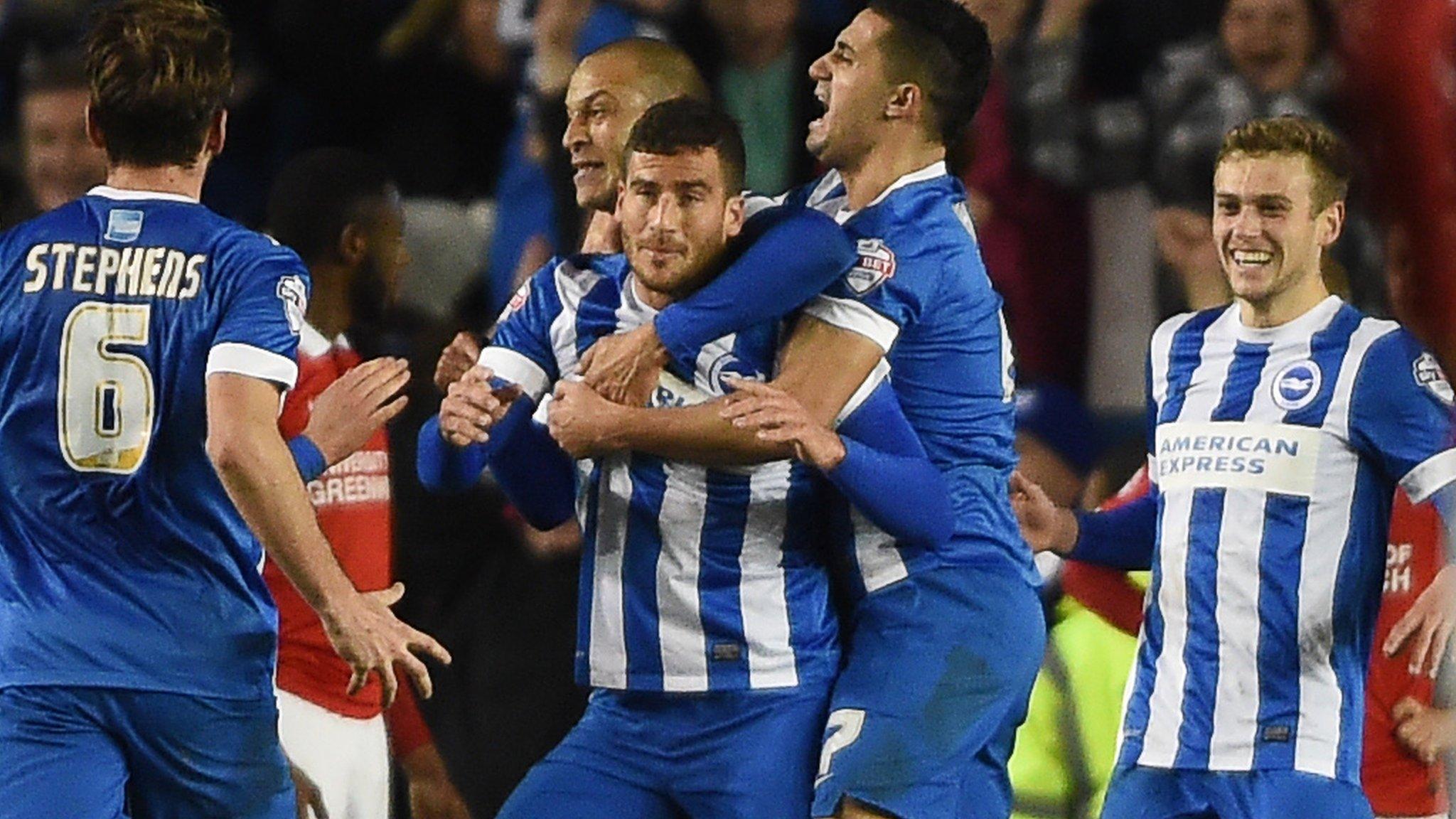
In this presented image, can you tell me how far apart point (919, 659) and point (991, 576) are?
235 millimetres

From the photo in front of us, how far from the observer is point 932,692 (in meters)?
3.65

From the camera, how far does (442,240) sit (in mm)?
7258

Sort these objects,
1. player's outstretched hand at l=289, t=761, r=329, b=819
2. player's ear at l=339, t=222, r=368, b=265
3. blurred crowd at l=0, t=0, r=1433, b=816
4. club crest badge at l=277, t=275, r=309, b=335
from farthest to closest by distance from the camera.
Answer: blurred crowd at l=0, t=0, r=1433, b=816 < player's ear at l=339, t=222, r=368, b=265 < player's outstretched hand at l=289, t=761, r=329, b=819 < club crest badge at l=277, t=275, r=309, b=335

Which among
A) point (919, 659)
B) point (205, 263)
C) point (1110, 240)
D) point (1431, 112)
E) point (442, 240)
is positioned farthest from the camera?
point (442, 240)

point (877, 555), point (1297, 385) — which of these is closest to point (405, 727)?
point (877, 555)

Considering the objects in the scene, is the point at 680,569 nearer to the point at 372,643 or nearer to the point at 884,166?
the point at 372,643

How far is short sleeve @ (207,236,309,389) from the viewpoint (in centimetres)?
322

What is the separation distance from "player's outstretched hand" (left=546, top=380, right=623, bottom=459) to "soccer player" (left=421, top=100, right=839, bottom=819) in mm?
58

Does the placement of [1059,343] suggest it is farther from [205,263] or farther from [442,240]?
[205,263]

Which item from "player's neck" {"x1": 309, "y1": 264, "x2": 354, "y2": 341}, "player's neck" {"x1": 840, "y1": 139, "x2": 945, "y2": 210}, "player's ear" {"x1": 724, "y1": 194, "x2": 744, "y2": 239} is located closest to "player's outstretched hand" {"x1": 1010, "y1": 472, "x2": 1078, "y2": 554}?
"player's neck" {"x1": 840, "y1": 139, "x2": 945, "y2": 210}

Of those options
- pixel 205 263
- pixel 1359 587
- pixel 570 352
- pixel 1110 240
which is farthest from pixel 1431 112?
pixel 1110 240

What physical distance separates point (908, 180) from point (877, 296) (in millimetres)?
365

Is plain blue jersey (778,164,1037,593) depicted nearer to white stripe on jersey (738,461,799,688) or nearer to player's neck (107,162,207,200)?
white stripe on jersey (738,461,799,688)

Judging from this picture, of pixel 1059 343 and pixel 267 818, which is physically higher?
pixel 1059 343
